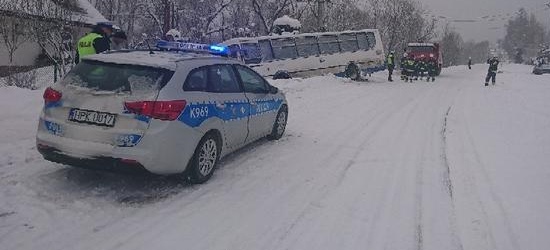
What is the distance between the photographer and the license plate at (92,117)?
4988 millimetres

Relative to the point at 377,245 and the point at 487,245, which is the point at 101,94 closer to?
the point at 377,245

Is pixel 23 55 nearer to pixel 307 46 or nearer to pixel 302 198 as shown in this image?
pixel 307 46

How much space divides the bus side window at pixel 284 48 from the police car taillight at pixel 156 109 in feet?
56.6

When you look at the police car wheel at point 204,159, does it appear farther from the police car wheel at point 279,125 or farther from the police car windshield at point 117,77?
the police car wheel at point 279,125

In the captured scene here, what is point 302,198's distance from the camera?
5484 mm

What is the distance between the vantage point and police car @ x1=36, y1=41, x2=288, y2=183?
4.97m

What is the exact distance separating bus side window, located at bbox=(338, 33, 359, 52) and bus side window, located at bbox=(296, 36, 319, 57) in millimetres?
1736

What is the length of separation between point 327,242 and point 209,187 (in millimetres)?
1910

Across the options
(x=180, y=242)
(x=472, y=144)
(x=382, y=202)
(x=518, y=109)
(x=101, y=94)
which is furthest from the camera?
(x=518, y=109)

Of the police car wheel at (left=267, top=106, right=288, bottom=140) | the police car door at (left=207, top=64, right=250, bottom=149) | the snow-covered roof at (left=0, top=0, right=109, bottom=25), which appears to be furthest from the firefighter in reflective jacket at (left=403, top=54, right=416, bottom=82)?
the police car door at (left=207, top=64, right=250, bottom=149)

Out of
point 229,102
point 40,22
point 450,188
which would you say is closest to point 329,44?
point 40,22

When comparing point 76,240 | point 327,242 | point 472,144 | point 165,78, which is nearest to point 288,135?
point 472,144

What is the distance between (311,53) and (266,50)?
2.75 m

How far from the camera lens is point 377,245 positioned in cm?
432
